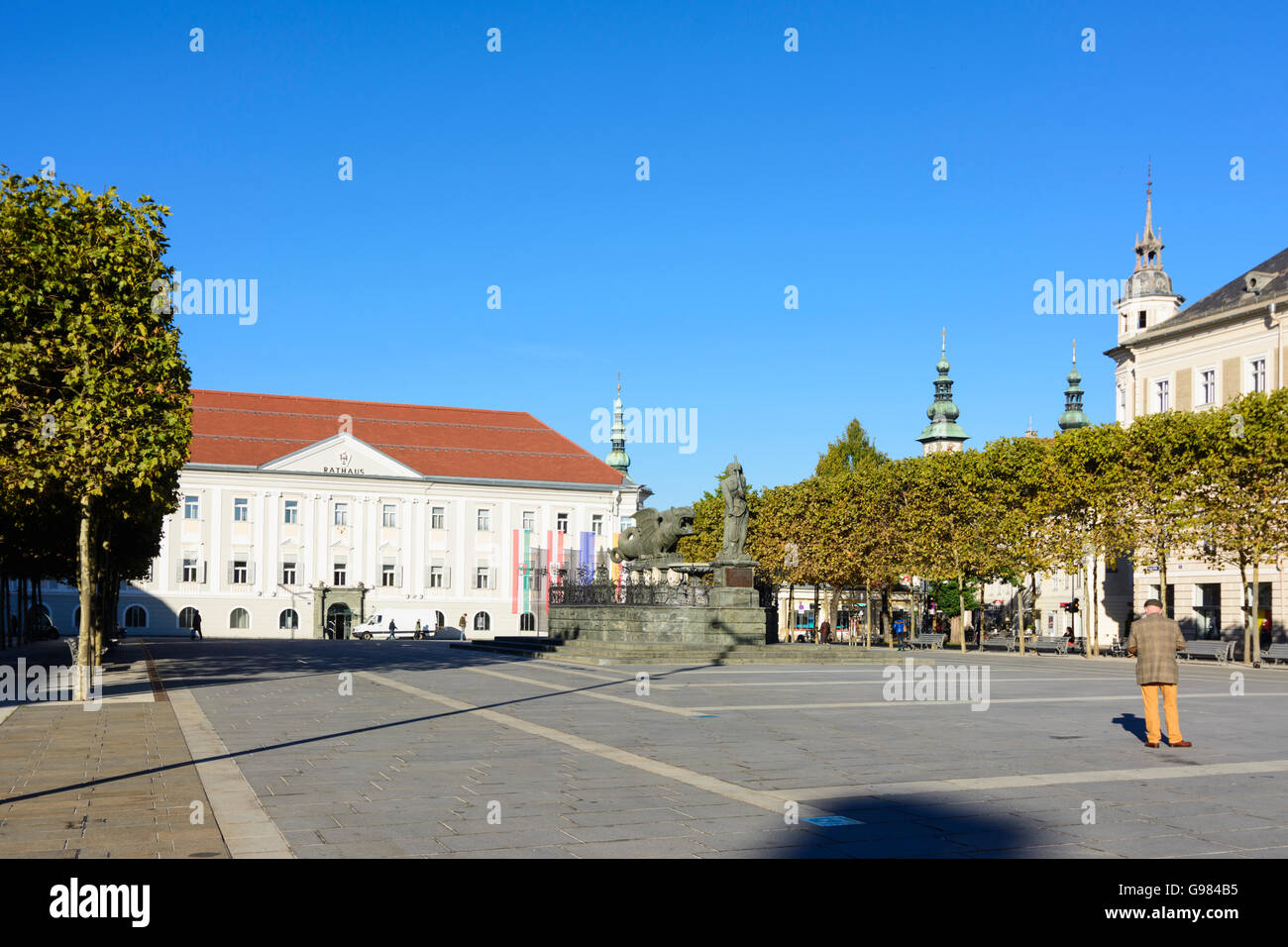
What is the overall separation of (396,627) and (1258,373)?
54288mm

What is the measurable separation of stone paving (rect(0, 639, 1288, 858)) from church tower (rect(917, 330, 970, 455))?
4045 inches

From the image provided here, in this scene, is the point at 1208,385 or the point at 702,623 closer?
Result: the point at 702,623

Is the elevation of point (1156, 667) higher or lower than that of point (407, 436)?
lower

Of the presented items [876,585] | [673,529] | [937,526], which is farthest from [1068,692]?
[876,585]

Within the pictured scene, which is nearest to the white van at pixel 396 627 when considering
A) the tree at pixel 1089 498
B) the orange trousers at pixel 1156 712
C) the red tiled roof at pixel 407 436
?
the red tiled roof at pixel 407 436

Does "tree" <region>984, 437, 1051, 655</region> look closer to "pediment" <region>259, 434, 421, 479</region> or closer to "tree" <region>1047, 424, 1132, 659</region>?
"tree" <region>1047, 424, 1132, 659</region>

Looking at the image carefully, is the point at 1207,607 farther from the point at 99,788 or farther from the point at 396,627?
the point at 99,788

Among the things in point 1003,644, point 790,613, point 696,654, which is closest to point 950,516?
point 1003,644

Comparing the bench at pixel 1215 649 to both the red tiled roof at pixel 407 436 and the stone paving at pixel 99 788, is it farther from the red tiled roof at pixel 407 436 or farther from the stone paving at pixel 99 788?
the red tiled roof at pixel 407 436

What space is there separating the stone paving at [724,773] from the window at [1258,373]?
3958 cm

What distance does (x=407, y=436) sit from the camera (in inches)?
3396

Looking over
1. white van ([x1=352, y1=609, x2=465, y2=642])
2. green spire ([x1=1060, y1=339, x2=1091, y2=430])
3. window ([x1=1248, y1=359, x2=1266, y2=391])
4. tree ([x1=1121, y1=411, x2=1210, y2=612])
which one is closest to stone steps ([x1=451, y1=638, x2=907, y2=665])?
tree ([x1=1121, y1=411, x2=1210, y2=612])
